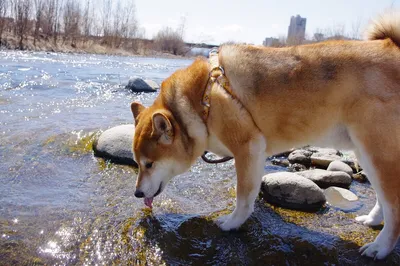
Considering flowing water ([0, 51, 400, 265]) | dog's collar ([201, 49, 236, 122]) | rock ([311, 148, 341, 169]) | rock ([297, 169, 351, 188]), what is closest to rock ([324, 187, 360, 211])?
flowing water ([0, 51, 400, 265])

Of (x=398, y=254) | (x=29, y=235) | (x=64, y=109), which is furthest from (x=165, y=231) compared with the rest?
(x=64, y=109)

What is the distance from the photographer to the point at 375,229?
175 inches

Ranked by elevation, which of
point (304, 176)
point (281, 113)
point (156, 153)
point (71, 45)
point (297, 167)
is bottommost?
point (297, 167)

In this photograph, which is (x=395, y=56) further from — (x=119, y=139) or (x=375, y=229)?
(x=119, y=139)

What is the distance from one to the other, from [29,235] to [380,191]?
12.4 feet

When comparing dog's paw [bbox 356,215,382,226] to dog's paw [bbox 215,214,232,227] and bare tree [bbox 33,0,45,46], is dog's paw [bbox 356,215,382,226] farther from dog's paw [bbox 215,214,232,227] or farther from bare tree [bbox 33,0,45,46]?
bare tree [bbox 33,0,45,46]

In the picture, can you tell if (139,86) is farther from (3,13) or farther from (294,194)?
(3,13)

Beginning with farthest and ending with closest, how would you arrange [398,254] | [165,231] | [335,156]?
[335,156] < [165,231] < [398,254]

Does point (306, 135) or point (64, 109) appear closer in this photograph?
point (306, 135)

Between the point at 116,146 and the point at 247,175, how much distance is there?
3.32m

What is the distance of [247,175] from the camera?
406 cm

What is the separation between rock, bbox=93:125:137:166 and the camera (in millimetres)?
6430

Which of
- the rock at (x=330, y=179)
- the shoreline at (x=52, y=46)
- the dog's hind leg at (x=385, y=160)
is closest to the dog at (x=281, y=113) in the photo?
the dog's hind leg at (x=385, y=160)

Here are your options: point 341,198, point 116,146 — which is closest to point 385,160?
point 341,198
